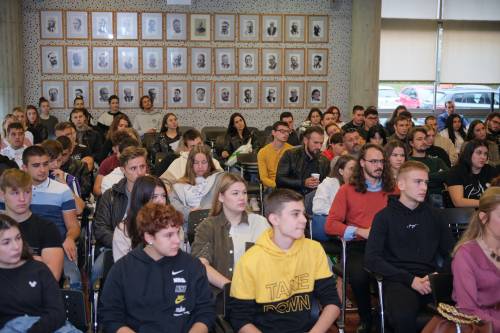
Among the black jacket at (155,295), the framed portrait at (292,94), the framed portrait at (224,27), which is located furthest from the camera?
the framed portrait at (292,94)

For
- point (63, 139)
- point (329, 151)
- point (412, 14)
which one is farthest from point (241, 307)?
point (412, 14)

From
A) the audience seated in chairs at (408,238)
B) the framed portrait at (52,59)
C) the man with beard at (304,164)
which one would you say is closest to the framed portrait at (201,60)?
the framed portrait at (52,59)

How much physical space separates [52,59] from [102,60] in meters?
0.87

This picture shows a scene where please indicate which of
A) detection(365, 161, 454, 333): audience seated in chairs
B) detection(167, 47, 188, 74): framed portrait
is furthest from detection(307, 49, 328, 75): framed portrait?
detection(365, 161, 454, 333): audience seated in chairs

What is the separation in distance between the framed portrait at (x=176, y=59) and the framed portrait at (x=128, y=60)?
57cm

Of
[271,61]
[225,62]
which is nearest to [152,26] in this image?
[225,62]

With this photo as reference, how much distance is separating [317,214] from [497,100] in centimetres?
917

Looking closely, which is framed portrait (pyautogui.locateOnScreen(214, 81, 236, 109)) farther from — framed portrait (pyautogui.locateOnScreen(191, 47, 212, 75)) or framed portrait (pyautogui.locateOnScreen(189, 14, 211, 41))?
framed portrait (pyautogui.locateOnScreen(189, 14, 211, 41))

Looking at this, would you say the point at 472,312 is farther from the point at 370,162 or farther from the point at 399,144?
the point at 399,144

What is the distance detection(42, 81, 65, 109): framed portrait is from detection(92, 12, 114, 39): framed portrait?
3.54ft

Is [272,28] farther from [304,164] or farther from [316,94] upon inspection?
[304,164]

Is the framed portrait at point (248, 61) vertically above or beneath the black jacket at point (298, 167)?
above

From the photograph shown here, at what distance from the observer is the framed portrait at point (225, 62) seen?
1207cm

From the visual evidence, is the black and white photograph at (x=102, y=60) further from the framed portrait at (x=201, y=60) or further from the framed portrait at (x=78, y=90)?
the framed portrait at (x=201, y=60)
